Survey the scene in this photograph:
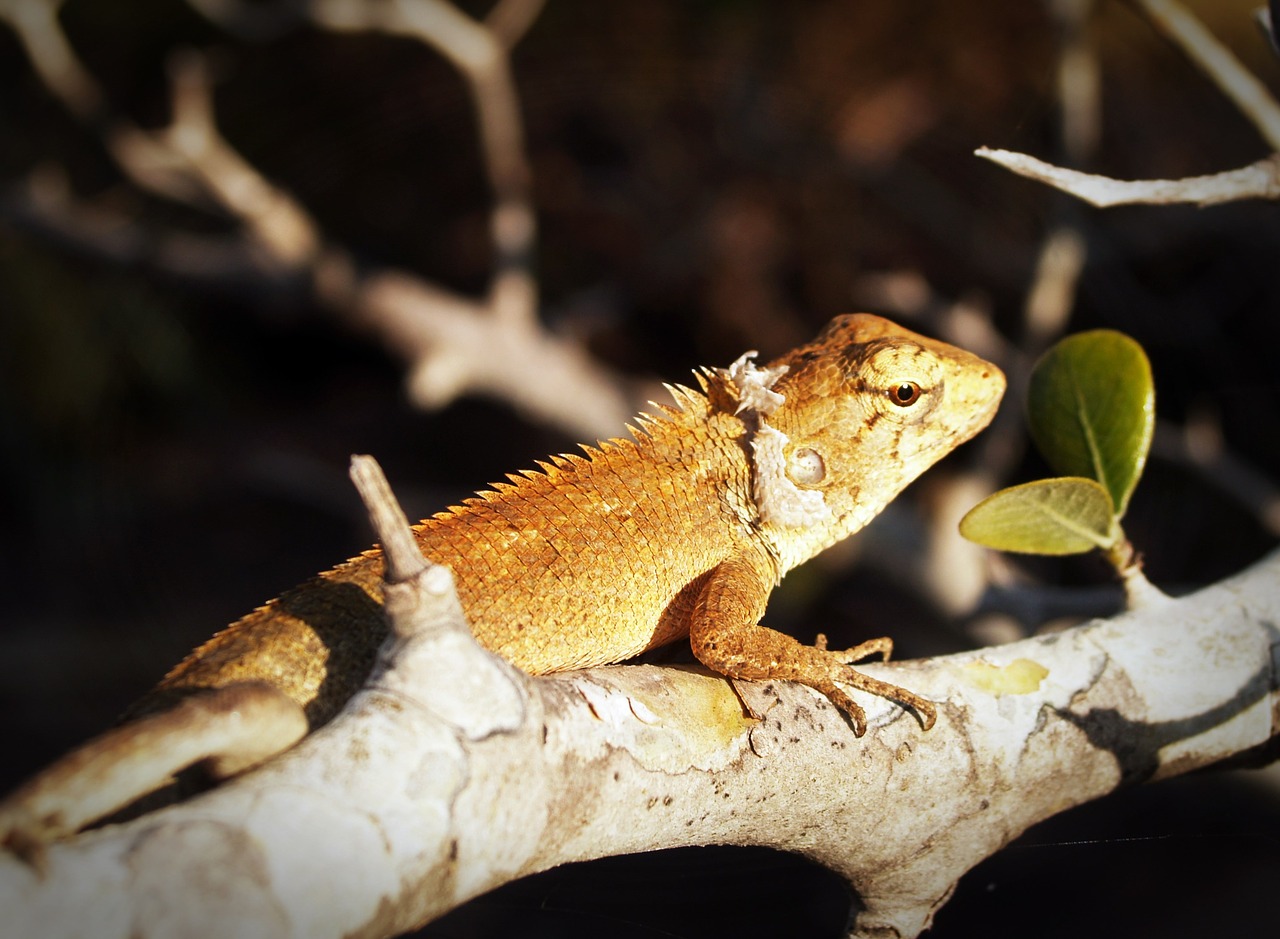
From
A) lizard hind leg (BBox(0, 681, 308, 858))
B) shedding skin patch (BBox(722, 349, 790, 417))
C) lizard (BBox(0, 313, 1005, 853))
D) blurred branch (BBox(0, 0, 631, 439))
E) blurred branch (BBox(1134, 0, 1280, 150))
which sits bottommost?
lizard hind leg (BBox(0, 681, 308, 858))

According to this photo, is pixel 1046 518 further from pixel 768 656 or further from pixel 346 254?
pixel 346 254

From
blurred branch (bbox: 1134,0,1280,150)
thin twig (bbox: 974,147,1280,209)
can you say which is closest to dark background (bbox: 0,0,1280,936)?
blurred branch (bbox: 1134,0,1280,150)

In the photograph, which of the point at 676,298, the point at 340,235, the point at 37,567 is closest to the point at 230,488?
the point at 37,567

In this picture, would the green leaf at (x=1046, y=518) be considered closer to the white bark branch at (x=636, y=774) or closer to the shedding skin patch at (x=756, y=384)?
the white bark branch at (x=636, y=774)

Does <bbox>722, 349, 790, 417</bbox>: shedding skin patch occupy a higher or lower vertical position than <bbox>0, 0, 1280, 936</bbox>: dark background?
lower

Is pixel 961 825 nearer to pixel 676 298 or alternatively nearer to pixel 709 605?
pixel 709 605

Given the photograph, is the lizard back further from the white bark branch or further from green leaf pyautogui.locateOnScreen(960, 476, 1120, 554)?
green leaf pyautogui.locateOnScreen(960, 476, 1120, 554)
